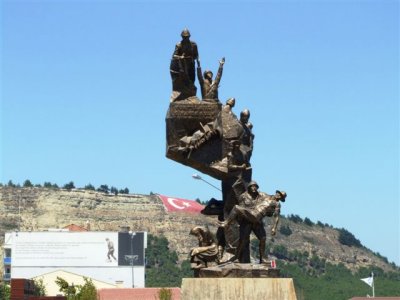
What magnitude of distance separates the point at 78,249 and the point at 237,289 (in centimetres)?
12174

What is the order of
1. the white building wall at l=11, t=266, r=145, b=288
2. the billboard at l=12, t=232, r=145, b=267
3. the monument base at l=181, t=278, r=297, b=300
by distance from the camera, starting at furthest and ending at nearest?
the billboard at l=12, t=232, r=145, b=267, the white building wall at l=11, t=266, r=145, b=288, the monument base at l=181, t=278, r=297, b=300

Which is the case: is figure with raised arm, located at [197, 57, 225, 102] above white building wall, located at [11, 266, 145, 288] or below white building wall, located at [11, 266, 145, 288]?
below

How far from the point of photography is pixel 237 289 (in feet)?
78.7

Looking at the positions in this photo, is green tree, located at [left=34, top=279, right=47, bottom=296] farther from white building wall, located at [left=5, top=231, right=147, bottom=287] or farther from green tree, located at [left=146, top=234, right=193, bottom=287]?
green tree, located at [left=146, top=234, right=193, bottom=287]

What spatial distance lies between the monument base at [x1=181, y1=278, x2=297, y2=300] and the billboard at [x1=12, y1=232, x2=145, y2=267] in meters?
119

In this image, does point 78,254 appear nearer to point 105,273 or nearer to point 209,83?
point 105,273

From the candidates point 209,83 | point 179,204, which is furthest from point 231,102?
point 179,204

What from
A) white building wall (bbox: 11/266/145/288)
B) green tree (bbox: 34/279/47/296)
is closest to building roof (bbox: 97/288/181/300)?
green tree (bbox: 34/279/47/296)

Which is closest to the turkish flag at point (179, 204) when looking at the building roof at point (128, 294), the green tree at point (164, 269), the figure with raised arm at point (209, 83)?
the building roof at point (128, 294)

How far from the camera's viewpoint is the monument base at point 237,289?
2398 cm

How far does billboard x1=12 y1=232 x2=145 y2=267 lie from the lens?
143125 mm

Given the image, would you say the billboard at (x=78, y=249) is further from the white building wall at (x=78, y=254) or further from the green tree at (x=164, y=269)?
the green tree at (x=164, y=269)

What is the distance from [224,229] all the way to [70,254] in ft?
396

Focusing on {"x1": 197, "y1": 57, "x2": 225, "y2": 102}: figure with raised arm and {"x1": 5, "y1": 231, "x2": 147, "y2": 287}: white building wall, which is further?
{"x1": 5, "y1": 231, "x2": 147, "y2": 287}: white building wall
